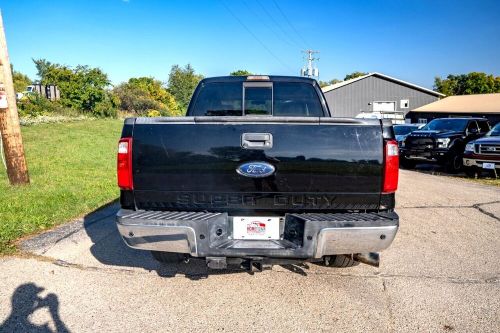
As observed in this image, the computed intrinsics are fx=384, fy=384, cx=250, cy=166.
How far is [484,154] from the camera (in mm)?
10859

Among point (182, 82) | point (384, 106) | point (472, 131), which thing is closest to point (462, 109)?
point (384, 106)

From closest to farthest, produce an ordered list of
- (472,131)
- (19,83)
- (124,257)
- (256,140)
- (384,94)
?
(256,140) → (124,257) → (472,131) → (384,94) → (19,83)

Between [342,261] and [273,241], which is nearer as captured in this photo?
[273,241]

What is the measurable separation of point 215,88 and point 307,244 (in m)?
2.68

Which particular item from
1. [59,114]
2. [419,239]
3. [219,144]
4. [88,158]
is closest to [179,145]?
[219,144]

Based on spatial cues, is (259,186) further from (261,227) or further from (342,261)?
(342,261)

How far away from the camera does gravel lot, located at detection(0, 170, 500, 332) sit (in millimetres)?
3068

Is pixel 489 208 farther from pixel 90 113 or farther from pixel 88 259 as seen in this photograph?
pixel 90 113

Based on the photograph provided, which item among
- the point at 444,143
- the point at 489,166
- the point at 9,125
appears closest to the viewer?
the point at 9,125

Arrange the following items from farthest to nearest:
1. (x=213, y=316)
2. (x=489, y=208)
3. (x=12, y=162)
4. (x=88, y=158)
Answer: (x=88, y=158)
(x=12, y=162)
(x=489, y=208)
(x=213, y=316)

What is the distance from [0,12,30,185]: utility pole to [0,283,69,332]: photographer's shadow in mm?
4792

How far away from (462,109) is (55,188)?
3388 centimetres

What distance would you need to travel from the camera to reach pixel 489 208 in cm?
A: 707

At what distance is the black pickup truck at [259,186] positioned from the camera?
3.00 m
